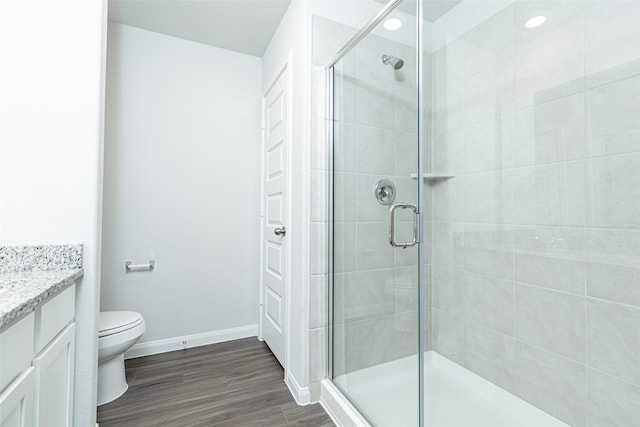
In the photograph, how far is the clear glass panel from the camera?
1408 mm

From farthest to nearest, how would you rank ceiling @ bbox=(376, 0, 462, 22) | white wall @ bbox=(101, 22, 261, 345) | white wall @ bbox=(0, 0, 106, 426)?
1. white wall @ bbox=(101, 22, 261, 345)
2. ceiling @ bbox=(376, 0, 462, 22)
3. white wall @ bbox=(0, 0, 106, 426)

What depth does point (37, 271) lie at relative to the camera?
122 cm

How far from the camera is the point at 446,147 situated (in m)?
1.97

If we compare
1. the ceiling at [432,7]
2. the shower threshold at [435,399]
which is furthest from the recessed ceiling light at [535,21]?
the shower threshold at [435,399]

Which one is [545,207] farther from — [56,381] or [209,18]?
[209,18]

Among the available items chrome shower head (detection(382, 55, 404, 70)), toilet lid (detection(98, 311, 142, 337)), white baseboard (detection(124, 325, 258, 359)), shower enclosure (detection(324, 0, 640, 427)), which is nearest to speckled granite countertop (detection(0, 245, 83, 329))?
toilet lid (detection(98, 311, 142, 337))

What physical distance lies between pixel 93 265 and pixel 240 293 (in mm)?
1431

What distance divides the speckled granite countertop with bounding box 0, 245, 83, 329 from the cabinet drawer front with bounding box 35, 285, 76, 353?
0.11ft

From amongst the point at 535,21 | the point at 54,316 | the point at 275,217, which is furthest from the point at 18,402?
the point at 535,21

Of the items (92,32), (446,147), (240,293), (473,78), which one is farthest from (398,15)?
(240,293)

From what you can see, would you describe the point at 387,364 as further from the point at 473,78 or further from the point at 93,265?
the point at 473,78

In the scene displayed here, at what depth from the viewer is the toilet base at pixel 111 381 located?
172cm

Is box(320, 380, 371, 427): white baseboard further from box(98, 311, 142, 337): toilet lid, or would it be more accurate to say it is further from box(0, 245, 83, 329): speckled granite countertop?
box(0, 245, 83, 329): speckled granite countertop

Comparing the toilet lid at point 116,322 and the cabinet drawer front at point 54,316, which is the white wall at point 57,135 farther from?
the toilet lid at point 116,322
